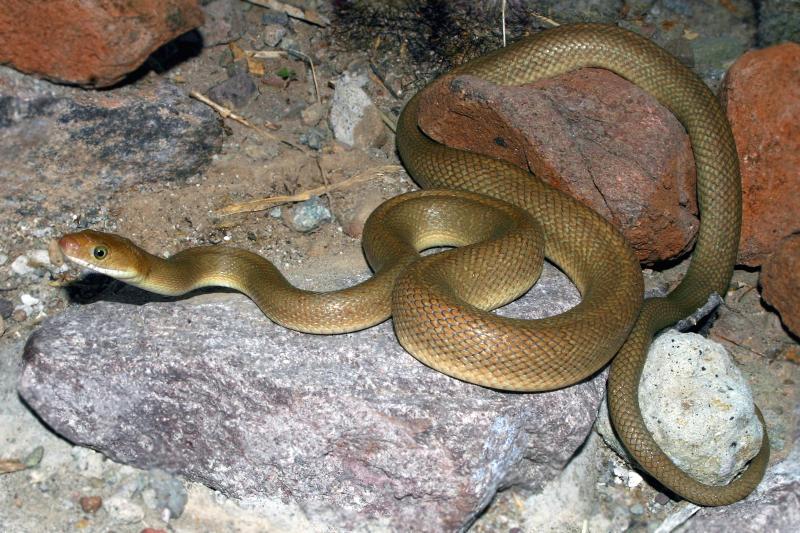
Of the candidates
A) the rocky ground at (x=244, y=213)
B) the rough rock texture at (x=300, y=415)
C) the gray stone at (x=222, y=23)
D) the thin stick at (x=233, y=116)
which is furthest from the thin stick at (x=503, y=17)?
the rough rock texture at (x=300, y=415)

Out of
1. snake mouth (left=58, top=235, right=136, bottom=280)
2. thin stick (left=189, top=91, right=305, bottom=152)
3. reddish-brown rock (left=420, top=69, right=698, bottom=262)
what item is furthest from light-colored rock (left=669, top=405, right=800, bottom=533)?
thin stick (left=189, top=91, right=305, bottom=152)

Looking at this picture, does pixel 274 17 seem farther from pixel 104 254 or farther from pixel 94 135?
pixel 104 254

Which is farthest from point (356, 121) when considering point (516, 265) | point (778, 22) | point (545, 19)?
point (778, 22)

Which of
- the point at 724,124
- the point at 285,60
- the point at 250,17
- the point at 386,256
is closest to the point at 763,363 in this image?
the point at 724,124

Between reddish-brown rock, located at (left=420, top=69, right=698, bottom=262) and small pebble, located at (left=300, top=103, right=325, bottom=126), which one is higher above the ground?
reddish-brown rock, located at (left=420, top=69, right=698, bottom=262)

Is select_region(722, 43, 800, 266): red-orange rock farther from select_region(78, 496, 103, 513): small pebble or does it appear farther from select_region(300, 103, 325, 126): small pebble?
select_region(78, 496, 103, 513): small pebble

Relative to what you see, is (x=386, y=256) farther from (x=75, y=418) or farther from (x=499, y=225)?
(x=75, y=418)

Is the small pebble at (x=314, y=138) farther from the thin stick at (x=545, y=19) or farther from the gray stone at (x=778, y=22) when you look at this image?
the gray stone at (x=778, y=22)
